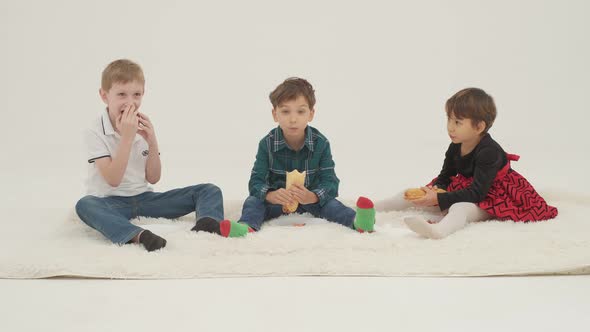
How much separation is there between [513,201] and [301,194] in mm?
1021

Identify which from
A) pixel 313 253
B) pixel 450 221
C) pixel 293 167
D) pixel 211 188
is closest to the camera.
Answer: pixel 313 253

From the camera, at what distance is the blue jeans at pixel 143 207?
293 cm

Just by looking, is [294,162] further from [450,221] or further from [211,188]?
[450,221]

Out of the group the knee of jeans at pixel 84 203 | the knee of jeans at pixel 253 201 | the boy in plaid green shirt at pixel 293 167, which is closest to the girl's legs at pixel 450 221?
the boy in plaid green shirt at pixel 293 167

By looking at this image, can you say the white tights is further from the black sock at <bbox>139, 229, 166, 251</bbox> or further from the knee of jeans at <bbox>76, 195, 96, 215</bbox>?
the knee of jeans at <bbox>76, 195, 96, 215</bbox>

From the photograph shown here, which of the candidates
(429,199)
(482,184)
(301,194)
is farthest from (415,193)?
(301,194)

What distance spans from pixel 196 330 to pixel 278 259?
676 millimetres

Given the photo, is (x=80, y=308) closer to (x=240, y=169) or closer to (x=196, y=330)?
(x=196, y=330)

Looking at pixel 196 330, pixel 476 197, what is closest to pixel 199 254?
pixel 196 330

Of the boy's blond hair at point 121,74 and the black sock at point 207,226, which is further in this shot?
the boy's blond hair at point 121,74

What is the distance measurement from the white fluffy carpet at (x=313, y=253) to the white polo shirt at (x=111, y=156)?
0.75ft

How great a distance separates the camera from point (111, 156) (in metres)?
3.24

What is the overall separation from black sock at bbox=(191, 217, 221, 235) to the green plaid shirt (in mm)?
402

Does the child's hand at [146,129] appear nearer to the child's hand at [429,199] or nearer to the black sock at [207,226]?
the black sock at [207,226]
